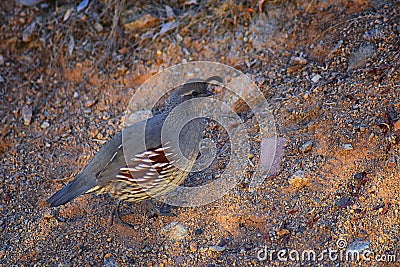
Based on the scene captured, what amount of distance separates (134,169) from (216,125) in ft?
5.15

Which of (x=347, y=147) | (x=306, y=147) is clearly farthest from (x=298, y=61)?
(x=347, y=147)

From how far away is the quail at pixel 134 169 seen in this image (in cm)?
572

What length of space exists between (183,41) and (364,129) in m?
3.41

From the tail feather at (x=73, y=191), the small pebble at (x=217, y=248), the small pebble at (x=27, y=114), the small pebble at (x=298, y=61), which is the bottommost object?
the small pebble at (x=217, y=248)

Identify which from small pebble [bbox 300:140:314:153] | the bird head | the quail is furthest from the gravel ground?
the bird head

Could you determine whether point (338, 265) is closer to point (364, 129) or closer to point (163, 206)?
point (364, 129)

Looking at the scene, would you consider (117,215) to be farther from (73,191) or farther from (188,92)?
(188,92)

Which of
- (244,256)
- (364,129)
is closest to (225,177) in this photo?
(244,256)

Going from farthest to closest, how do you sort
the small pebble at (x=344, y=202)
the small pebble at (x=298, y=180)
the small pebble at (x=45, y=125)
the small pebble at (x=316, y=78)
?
the small pebble at (x=45, y=125) < the small pebble at (x=316, y=78) < the small pebble at (x=298, y=180) < the small pebble at (x=344, y=202)

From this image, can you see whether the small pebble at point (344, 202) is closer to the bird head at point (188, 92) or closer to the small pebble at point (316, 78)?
the small pebble at point (316, 78)

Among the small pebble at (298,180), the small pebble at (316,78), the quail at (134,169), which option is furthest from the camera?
the small pebble at (316,78)

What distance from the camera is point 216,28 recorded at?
7.77 m

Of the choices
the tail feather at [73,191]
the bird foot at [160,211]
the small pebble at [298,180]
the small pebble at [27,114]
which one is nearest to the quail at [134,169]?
the tail feather at [73,191]

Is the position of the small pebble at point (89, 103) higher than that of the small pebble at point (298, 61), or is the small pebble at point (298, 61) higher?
the small pebble at point (298, 61)
